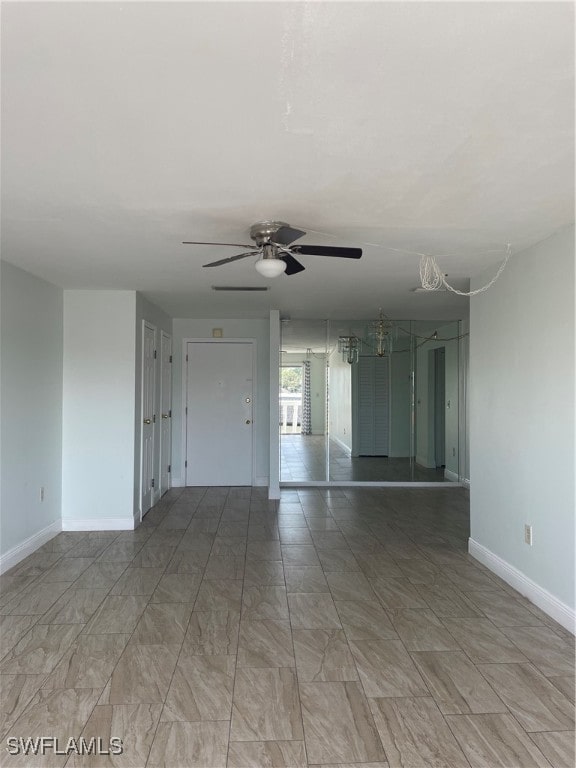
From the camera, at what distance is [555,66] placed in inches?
60.8

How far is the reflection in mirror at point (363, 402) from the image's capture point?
287 inches

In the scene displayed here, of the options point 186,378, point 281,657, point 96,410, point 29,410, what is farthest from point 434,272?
point 186,378

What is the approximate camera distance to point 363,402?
7.44 metres

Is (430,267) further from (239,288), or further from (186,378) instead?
(186,378)

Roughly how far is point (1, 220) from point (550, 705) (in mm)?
3692

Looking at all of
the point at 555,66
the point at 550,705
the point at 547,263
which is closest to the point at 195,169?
the point at 555,66

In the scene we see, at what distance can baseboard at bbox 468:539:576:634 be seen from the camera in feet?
9.79

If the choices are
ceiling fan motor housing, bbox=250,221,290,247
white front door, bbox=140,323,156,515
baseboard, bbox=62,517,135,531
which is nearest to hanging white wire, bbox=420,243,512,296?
ceiling fan motor housing, bbox=250,221,290,247

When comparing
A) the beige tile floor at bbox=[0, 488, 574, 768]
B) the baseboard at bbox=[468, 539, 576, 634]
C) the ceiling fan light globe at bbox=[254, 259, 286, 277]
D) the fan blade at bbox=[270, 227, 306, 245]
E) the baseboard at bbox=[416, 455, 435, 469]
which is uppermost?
the fan blade at bbox=[270, 227, 306, 245]

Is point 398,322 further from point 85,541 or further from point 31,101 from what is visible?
point 31,101

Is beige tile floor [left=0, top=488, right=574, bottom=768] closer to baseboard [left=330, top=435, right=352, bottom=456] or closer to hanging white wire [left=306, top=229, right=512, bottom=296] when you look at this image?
hanging white wire [left=306, top=229, right=512, bottom=296]

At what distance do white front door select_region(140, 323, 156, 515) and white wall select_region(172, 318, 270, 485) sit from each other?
1105mm

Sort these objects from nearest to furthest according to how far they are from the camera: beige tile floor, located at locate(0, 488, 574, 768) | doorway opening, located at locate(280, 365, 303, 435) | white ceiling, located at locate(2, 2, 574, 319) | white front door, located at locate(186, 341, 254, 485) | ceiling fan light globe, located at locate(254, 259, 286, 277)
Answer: white ceiling, located at locate(2, 2, 574, 319), beige tile floor, located at locate(0, 488, 574, 768), ceiling fan light globe, located at locate(254, 259, 286, 277), doorway opening, located at locate(280, 365, 303, 435), white front door, located at locate(186, 341, 254, 485)

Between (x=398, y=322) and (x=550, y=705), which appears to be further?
(x=398, y=322)
